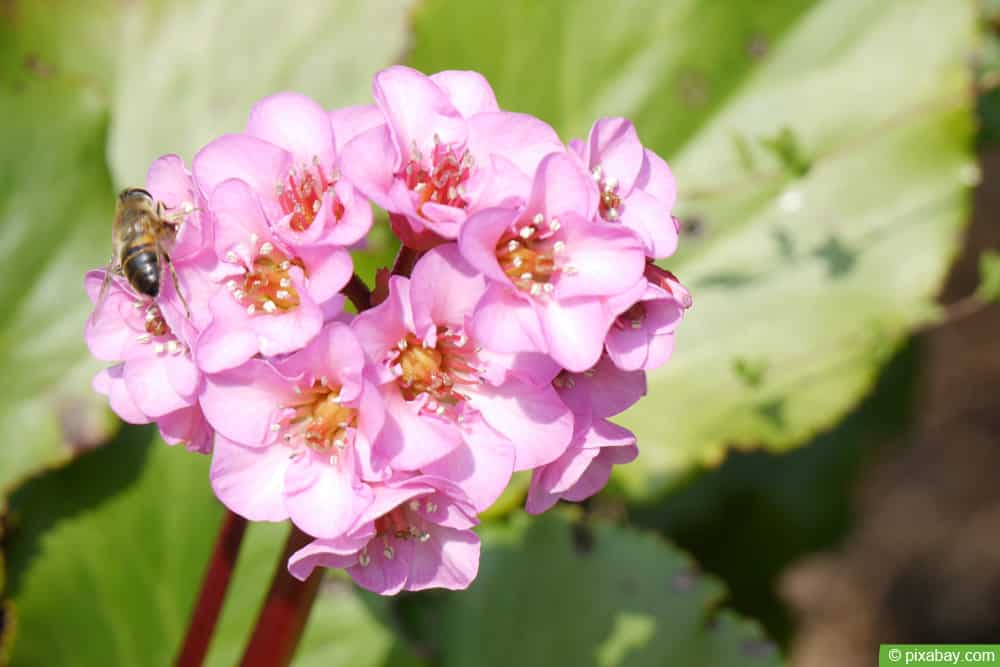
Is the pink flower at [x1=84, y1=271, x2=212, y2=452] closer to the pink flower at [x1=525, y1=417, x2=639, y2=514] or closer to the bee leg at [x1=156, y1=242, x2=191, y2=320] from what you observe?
the bee leg at [x1=156, y1=242, x2=191, y2=320]

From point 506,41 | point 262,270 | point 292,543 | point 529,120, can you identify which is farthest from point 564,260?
point 506,41

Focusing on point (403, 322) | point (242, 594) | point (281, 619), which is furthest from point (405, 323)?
point (242, 594)

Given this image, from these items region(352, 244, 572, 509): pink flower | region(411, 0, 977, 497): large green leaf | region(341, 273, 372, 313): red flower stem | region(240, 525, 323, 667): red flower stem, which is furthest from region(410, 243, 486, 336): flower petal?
region(411, 0, 977, 497): large green leaf

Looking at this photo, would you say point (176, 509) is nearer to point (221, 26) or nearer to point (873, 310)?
point (221, 26)

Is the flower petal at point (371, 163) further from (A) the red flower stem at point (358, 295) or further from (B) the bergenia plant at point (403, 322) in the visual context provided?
(A) the red flower stem at point (358, 295)

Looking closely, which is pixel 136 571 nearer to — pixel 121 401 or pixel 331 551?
pixel 121 401
